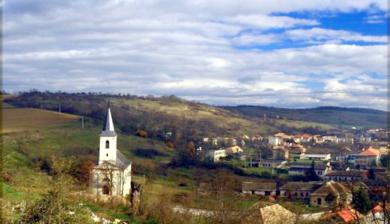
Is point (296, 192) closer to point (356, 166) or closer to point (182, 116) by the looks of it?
point (356, 166)

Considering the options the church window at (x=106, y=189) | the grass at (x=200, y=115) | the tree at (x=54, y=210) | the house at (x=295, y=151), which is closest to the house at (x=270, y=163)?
the house at (x=295, y=151)

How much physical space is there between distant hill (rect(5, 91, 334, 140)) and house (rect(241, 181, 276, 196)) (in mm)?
28587

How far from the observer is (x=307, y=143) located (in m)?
106

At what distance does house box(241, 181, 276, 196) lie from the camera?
5164 cm

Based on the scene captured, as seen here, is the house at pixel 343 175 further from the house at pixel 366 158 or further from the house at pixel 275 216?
the house at pixel 275 216

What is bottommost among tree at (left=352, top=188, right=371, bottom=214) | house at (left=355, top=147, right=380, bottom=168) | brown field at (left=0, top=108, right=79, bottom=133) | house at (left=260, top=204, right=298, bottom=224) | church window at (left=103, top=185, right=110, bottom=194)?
house at (left=355, top=147, right=380, bottom=168)

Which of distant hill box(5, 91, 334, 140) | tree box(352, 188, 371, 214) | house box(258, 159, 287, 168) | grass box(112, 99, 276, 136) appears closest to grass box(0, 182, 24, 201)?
tree box(352, 188, 371, 214)

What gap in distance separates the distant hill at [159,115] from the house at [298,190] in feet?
97.9

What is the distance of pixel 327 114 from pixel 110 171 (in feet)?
493

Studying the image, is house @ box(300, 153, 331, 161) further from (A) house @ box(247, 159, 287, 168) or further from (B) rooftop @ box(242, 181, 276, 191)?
(B) rooftop @ box(242, 181, 276, 191)

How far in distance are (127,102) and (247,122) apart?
2913cm

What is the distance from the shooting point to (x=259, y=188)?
52844mm

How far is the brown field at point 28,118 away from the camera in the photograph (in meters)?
59.5

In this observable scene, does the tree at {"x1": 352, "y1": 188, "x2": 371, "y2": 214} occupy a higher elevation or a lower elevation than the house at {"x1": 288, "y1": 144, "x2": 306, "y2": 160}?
higher
